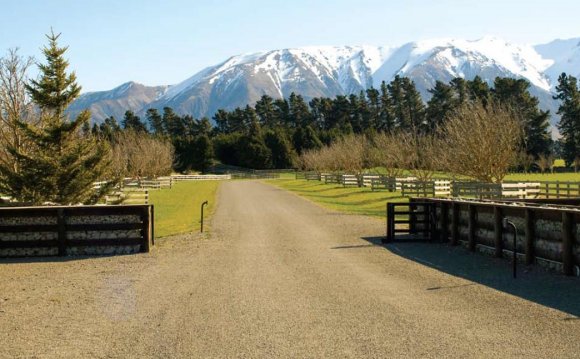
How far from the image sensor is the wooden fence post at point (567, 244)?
12172 millimetres

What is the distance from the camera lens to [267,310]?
9.52m

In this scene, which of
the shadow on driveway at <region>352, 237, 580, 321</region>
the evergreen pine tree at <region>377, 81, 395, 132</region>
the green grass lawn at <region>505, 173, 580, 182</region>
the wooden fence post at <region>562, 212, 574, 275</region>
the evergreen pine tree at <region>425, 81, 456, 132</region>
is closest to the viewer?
the shadow on driveway at <region>352, 237, 580, 321</region>

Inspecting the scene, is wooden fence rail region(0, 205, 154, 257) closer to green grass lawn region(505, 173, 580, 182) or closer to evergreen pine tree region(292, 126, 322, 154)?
green grass lawn region(505, 173, 580, 182)

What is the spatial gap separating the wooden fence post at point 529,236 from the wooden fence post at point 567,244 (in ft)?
4.32

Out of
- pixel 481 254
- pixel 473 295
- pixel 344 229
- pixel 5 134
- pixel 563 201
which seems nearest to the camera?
pixel 473 295

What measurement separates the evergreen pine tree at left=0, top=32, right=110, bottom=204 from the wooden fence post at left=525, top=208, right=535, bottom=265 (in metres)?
23.4

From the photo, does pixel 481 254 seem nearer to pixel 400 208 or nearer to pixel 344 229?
pixel 344 229

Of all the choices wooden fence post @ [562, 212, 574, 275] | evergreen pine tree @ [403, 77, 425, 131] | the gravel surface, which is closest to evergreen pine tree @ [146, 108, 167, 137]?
evergreen pine tree @ [403, 77, 425, 131]

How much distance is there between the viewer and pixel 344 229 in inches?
902

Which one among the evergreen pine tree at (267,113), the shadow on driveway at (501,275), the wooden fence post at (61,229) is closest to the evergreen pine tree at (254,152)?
the evergreen pine tree at (267,113)

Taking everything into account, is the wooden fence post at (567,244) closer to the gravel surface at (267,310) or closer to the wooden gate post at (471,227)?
the gravel surface at (267,310)

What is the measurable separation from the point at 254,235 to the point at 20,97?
23.1 m

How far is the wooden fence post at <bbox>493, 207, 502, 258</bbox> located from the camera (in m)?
15.0

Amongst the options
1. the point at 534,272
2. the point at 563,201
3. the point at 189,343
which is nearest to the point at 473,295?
the point at 534,272
